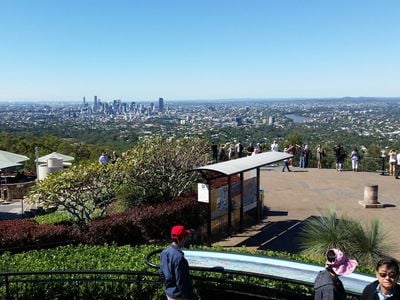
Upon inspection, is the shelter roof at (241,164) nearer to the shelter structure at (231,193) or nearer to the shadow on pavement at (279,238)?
the shelter structure at (231,193)

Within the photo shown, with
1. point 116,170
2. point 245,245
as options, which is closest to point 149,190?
point 116,170

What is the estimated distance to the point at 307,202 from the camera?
15.9m

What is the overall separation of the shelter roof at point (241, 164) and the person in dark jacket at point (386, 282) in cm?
727

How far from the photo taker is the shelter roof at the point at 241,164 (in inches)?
450

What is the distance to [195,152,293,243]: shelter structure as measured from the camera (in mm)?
11602

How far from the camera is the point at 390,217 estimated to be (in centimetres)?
1383

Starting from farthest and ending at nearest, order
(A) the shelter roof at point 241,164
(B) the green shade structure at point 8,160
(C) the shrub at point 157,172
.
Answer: (B) the green shade structure at point 8,160 → (C) the shrub at point 157,172 → (A) the shelter roof at point 241,164

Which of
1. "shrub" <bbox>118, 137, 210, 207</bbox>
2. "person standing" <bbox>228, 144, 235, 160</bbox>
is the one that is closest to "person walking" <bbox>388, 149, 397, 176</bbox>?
"person standing" <bbox>228, 144, 235, 160</bbox>

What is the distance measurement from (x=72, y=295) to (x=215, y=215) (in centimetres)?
602

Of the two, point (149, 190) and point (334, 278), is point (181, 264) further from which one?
point (149, 190)

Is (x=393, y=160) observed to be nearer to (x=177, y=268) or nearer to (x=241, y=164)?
(x=241, y=164)

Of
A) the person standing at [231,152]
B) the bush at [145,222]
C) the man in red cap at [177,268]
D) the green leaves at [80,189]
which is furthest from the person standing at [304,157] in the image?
the man in red cap at [177,268]

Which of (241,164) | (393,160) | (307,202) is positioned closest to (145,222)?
(241,164)

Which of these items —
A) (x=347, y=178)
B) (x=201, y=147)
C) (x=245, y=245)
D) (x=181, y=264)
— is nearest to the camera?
(x=181, y=264)
